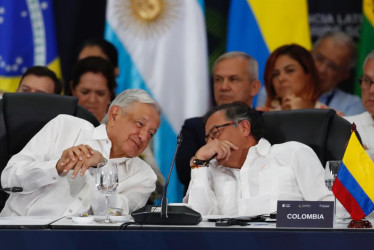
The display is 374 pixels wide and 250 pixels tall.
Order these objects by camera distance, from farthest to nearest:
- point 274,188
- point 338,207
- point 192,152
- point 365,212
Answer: point 192,152, point 274,188, point 338,207, point 365,212

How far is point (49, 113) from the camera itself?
3.95 metres

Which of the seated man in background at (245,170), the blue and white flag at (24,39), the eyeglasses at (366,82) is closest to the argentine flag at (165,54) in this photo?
the blue and white flag at (24,39)

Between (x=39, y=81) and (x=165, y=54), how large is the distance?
1075 millimetres

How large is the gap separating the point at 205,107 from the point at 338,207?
247 centimetres

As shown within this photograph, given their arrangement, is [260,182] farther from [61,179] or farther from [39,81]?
[39,81]

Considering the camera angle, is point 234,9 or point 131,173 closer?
point 131,173

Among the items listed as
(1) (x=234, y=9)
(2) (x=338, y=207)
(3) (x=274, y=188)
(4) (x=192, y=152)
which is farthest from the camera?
(1) (x=234, y=9)

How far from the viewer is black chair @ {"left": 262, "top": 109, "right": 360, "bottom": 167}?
380cm

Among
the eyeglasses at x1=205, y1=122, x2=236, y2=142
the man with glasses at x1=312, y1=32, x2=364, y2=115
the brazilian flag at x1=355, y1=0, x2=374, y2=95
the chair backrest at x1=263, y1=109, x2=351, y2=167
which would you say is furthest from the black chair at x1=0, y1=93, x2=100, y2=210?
the brazilian flag at x1=355, y1=0, x2=374, y2=95

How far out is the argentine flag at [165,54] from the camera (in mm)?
5582

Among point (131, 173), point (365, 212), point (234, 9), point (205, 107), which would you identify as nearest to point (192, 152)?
point (131, 173)

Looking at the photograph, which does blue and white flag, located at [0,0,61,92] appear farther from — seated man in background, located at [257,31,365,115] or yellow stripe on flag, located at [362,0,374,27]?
yellow stripe on flag, located at [362,0,374,27]

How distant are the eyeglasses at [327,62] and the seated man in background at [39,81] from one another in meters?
1.88

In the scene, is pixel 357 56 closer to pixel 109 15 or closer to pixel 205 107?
pixel 205 107
